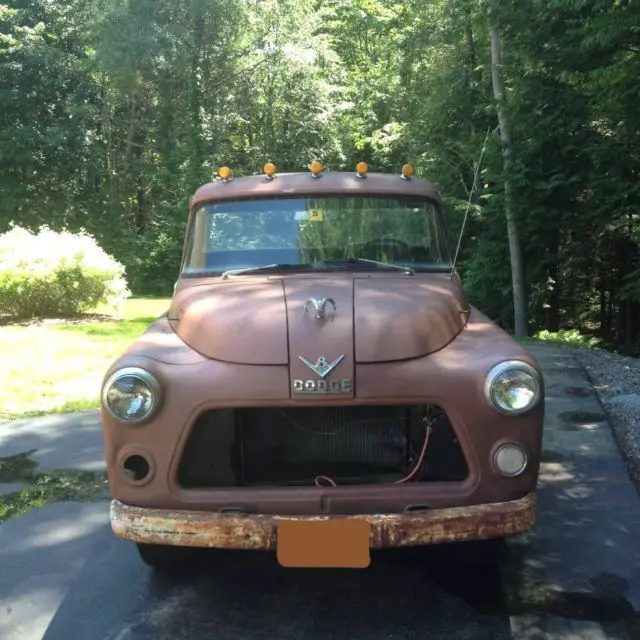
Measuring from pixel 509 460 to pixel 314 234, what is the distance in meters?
1.92

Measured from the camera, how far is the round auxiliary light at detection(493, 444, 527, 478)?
10.0 feet

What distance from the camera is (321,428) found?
10.8 ft

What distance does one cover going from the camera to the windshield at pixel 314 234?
14.3 feet

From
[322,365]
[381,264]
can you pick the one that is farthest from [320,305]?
[381,264]

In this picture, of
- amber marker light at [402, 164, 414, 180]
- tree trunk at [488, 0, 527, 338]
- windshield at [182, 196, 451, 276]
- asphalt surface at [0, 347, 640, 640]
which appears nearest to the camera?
asphalt surface at [0, 347, 640, 640]

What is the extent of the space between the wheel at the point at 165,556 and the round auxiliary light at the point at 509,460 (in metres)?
1.56

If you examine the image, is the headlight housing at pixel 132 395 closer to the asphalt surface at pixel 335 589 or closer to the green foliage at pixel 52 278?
the asphalt surface at pixel 335 589

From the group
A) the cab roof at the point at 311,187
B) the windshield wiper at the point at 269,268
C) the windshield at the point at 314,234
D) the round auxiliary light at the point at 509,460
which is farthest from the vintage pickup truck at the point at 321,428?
the cab roof at the point at 311,187

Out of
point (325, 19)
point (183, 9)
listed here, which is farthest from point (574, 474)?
point (325, 19)

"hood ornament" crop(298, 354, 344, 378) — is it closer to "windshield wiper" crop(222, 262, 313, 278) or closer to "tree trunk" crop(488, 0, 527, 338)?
"windshield wiper" crop(222, 262, 313, 278)

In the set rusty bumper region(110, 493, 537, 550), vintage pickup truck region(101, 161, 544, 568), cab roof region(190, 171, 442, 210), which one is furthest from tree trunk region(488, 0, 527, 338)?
rusty bumper region(110, 493, 537, 550)

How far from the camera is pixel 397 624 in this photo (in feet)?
10.4

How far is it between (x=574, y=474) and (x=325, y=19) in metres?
27.2

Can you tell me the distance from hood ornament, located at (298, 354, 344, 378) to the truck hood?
0.05 ft
